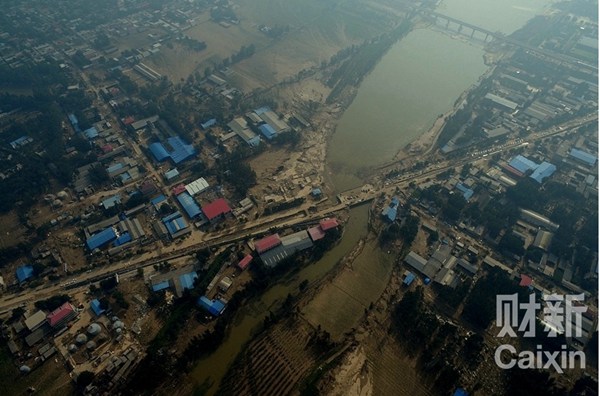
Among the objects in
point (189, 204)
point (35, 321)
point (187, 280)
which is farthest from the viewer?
point (189, 204)

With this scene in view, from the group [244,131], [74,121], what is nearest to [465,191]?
[244,131]

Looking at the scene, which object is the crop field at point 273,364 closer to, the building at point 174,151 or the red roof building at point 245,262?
the red roof building at point 245,262

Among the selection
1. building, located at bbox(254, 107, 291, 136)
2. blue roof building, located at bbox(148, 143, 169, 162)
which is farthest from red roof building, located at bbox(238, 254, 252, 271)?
building, located at bbox(254, 107, 291, 136)

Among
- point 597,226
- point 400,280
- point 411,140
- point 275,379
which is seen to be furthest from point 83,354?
point 597,226

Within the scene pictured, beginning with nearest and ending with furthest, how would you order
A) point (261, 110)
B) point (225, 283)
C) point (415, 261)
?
point (225, 283), point (415, 261), point (261, 110)

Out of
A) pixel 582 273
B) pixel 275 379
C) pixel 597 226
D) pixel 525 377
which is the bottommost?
pixel 275 379

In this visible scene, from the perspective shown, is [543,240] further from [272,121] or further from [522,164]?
[272,121]

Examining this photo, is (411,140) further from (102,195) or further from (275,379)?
(102,195)

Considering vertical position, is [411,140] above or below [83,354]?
above
